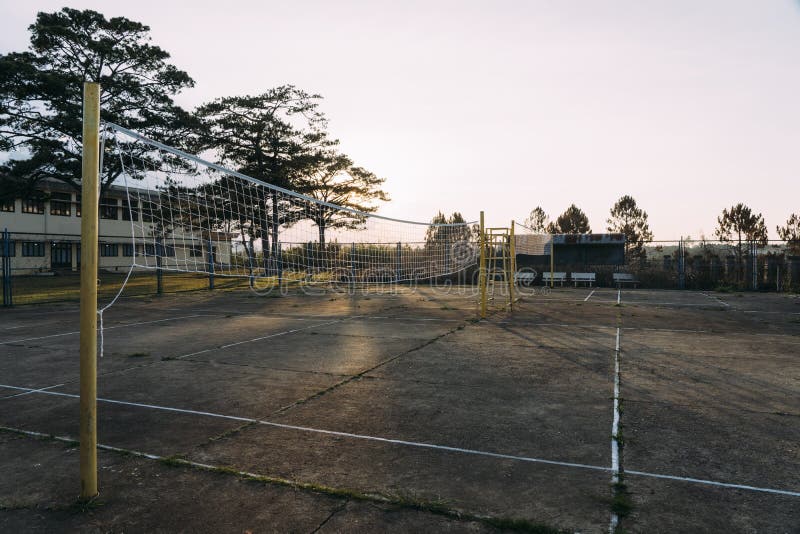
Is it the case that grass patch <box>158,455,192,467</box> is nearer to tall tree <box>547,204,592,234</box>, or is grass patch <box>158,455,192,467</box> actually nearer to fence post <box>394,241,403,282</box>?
fence post <box>394,241,403,282</box>

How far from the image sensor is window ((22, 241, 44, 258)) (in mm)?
38438

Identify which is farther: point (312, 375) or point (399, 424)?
point (312, 375)

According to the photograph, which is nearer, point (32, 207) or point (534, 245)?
point (534, 245)

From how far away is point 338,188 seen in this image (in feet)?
112

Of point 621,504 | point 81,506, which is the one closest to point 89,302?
point 81,506

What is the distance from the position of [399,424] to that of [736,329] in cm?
898

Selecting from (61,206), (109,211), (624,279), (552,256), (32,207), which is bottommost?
(624,279)

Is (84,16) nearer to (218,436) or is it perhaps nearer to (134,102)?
(134,102)

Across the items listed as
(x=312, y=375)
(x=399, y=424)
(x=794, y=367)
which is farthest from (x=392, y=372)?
(x=794, y=367)

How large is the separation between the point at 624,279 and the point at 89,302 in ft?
79.5

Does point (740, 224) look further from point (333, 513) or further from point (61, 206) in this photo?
point (61, 206)

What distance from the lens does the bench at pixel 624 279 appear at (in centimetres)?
2323

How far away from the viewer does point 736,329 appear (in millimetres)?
9891

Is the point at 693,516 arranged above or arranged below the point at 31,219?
below
